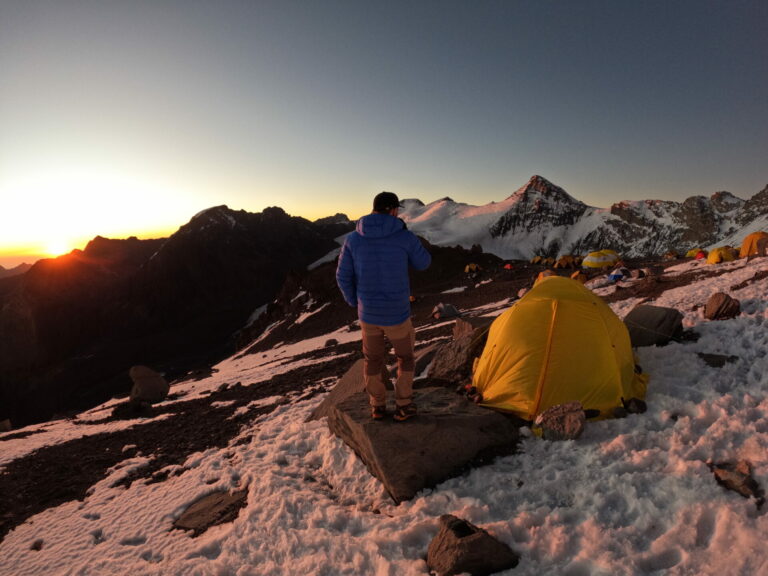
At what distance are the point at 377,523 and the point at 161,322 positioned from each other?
444 ft

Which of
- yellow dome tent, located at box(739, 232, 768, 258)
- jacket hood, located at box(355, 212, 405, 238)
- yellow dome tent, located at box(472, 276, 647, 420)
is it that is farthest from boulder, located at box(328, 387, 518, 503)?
yellow dome tent, located at box(739, 232, 768, 258)

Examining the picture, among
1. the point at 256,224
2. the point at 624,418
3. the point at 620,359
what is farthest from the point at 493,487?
the point at 256,224

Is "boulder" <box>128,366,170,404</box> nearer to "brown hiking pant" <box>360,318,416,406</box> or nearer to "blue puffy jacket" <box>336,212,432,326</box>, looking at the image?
"brown hiking pant" <box>360,318,416,406</box>

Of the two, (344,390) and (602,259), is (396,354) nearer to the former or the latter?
(344,390)

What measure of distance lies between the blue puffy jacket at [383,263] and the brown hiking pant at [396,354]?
147mm

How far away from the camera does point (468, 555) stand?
3422 millimetres

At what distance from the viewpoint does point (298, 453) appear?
6.60 meters

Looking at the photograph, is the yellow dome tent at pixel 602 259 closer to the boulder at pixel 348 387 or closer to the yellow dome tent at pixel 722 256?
the yellow dome tent at pixel 722 256

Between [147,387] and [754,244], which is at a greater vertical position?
[754,244]

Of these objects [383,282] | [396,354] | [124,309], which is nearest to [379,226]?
[383,282]

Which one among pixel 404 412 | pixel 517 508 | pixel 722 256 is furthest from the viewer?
pixel 722 256

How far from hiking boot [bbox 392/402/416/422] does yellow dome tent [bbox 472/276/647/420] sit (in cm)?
136

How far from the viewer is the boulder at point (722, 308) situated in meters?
7.97

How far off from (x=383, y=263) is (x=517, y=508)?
3.34 m
